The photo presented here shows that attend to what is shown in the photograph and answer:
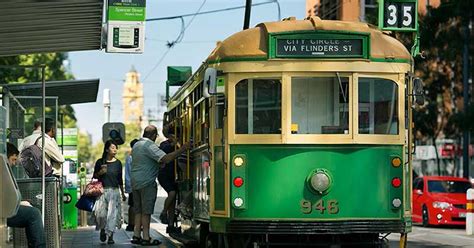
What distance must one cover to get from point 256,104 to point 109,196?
4914 millimetres

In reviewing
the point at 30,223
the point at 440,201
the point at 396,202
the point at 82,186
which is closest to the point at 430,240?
the point at 440,201

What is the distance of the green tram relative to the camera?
474 inches

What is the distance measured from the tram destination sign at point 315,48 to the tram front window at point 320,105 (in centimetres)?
31

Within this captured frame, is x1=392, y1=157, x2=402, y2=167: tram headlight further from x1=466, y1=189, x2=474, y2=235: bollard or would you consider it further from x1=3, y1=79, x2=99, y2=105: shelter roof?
x1=466, y1=189, x2=474, y2=235: bollard

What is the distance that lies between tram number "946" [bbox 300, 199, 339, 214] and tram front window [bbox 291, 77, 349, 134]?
2.78 feet

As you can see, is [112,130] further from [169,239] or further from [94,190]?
[94,190]

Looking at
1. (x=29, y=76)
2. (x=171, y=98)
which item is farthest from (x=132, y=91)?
(x=171, y=98)

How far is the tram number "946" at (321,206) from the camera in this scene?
39.5 feet

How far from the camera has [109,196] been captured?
1634cm

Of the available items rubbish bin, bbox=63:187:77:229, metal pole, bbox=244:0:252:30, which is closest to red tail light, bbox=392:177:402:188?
rubbish bin, bbox=63:187:77:229

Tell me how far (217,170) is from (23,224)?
8.66 ft

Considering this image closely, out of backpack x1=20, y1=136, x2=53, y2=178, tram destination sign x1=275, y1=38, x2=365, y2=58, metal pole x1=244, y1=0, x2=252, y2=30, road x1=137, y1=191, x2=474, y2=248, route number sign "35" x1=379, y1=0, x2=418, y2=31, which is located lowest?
road x1=137, y1=191, x2=474, y2=248

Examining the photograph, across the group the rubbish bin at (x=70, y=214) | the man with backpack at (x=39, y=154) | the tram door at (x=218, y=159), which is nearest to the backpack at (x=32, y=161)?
the man with backpack at (x=39, y=154)

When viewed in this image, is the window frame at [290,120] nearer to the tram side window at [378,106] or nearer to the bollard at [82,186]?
the tram side window at [378,106]
